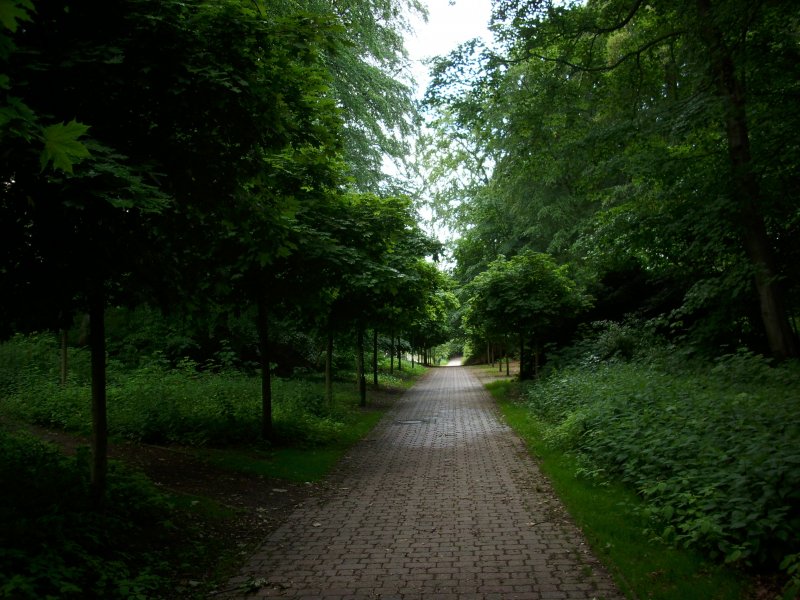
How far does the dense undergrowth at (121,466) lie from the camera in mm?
4328

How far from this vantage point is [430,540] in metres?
5.86

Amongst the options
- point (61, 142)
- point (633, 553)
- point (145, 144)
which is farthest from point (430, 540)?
point (61, 142)

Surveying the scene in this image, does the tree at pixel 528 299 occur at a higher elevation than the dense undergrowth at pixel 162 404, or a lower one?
higher

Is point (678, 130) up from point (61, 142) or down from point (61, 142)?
up

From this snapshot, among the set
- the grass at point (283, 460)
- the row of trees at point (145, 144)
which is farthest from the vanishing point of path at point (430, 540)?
the row of trees at point (145, 144)

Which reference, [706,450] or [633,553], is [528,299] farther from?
[633,553]

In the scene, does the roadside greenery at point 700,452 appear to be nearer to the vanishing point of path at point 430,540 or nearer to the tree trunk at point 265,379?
the vanishing point of path at point 430,540

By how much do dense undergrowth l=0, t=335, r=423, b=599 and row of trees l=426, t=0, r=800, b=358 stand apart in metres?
7.80

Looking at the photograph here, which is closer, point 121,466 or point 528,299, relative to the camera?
point 121,466

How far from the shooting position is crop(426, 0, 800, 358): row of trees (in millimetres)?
10172

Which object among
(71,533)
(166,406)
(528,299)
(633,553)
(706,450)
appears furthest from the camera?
(528,299)

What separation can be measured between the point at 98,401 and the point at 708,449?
20.5ft

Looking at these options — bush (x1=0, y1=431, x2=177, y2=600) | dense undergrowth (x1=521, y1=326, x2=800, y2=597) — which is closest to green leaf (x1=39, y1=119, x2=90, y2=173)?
bush (x1=0, y1=431, x2=177, y2=600)

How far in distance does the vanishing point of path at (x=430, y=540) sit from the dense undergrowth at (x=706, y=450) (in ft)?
2.85
